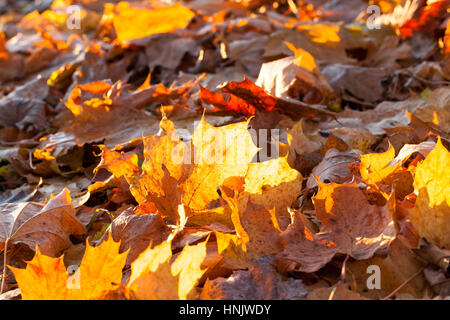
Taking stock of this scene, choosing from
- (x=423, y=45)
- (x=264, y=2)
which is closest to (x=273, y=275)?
(x=423, y=45)

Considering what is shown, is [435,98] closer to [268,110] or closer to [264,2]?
[268,110]

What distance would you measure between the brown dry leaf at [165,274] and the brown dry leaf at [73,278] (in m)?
0.05

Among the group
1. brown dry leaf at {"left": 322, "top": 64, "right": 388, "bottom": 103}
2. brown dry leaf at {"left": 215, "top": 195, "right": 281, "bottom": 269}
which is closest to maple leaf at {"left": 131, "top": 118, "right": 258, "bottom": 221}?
brown dry leaf at {"left": 215, "top": 195, "right": 281, "bottom": 269}

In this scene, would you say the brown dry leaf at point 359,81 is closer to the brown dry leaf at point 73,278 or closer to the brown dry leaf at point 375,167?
the brown dry leaf at point 375,167

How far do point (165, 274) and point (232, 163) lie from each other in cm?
32

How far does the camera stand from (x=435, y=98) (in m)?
1.40

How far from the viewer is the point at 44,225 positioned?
41.4 inches

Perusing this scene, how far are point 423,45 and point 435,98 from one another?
537mm

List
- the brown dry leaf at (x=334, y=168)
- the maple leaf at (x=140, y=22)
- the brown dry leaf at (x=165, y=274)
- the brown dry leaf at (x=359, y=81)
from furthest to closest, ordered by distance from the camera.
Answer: the maple leaf at (x=140, y=22) < the brown dry leaf at (x=359, y=81) < the brown dry leaf at (x=334, y=168) < the brown dry leaf at (x=165, y=274)

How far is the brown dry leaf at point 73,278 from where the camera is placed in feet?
2.44

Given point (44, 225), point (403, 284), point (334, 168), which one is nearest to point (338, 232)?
point (403, 284)

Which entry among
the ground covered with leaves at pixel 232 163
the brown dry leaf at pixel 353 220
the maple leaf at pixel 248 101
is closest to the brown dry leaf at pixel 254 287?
the ground covered with leaves at pixel 232 163

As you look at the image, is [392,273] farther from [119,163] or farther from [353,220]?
[119,163]
